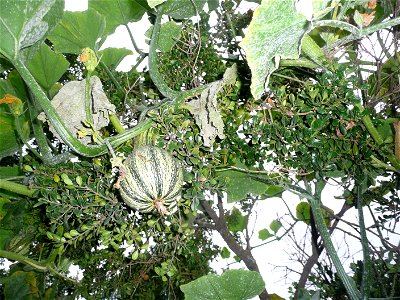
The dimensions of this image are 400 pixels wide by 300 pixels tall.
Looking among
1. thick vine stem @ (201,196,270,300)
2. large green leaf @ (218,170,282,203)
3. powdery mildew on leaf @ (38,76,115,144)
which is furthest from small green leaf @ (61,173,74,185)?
thick vine stem @ (201,196,270,300)

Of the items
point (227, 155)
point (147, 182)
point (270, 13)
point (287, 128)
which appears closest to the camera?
point (270, 13)

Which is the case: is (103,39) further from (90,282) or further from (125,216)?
(90,282)

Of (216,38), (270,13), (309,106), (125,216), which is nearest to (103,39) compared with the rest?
(216,38)

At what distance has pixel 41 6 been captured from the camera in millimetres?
633

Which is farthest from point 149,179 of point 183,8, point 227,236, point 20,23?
point 227,236

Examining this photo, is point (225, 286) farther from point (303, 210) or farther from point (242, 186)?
point (303, 210)

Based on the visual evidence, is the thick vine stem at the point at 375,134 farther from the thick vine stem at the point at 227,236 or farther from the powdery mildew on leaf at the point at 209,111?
the thick vine stem at the point at 227,236

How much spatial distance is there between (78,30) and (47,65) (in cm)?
13

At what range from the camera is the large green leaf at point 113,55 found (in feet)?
4.23

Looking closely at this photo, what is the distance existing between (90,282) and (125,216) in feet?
2.41

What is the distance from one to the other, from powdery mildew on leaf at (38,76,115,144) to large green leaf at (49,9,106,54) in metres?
0.22

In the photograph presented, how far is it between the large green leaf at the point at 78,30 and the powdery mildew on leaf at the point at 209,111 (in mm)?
358

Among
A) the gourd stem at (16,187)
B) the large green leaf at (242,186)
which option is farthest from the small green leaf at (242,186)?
the gourd stem at (16,187)

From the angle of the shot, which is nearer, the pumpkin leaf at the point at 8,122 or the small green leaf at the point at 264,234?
the pumpkin leaf at the point at 8,122
